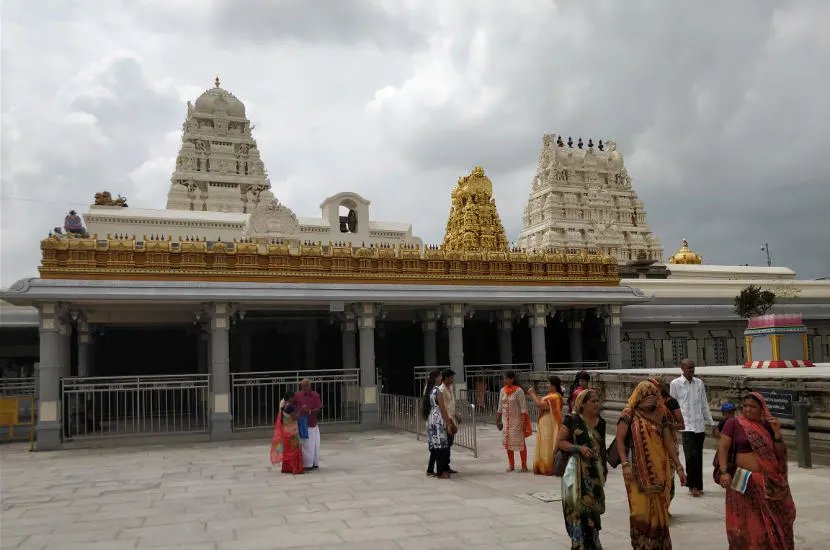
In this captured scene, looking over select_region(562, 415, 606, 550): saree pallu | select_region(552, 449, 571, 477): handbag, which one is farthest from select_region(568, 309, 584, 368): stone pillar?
select_region(562, 415, 606, 550): saree pallu

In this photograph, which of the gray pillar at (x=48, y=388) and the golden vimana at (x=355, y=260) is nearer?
the gray pillar at (x=48, y=388)

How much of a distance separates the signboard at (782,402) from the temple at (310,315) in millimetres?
9276

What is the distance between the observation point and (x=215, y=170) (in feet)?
147

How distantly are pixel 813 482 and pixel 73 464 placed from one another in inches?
514

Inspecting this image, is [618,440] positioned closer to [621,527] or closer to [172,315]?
[621,527]

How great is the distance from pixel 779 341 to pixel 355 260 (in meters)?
12.6

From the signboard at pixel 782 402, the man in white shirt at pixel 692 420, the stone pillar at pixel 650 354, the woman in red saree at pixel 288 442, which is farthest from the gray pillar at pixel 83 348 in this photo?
the stone pillar at pixel 650 354

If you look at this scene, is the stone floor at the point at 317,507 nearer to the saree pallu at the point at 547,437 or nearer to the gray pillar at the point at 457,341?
the saree pallu at the point at 547,437

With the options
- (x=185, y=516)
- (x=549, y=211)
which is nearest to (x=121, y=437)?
(x=185, y=516)

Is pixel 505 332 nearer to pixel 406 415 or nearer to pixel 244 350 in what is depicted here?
pixel 406 415

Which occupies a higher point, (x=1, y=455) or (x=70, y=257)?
(x=70, y=257)

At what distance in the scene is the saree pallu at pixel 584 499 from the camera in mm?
6145

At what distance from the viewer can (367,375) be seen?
62.2ft

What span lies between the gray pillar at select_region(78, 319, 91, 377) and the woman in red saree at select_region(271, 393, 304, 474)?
35.4ft
